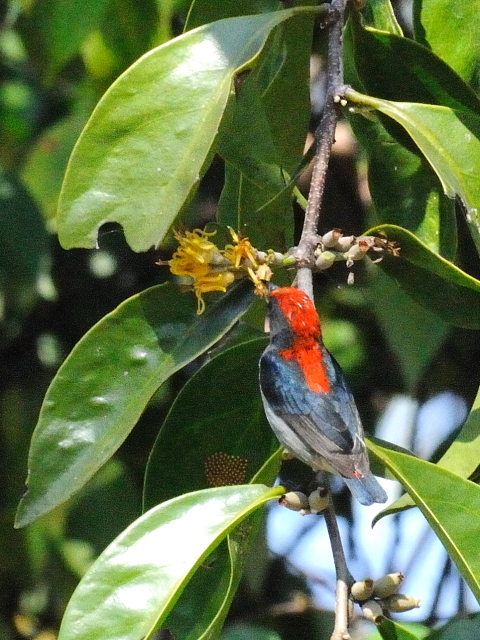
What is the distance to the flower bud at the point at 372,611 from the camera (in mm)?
1388

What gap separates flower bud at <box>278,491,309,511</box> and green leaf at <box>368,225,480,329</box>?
0.36 meters

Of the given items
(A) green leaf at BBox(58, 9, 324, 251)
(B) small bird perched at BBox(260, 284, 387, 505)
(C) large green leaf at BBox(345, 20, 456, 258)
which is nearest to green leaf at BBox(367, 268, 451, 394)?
(B) small bird perched at BBox(260, 284, 387, 505)

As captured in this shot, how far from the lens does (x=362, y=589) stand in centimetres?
136

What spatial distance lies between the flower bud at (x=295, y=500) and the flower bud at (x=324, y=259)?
33 centimetres

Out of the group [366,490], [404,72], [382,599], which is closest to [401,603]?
[382,599]

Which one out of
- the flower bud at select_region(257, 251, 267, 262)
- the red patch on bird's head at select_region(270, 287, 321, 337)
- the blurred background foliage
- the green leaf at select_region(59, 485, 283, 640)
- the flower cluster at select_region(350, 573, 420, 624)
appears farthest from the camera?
the blurred background foliage

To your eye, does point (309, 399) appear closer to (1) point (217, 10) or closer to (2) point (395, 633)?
(2) point (395, 633)

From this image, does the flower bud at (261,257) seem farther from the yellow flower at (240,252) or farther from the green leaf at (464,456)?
the green leaf at (464,456)

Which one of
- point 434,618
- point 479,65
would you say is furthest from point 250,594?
point 479,65

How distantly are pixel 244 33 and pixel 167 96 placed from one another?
0.15 metres

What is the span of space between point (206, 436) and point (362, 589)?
0.40 metres

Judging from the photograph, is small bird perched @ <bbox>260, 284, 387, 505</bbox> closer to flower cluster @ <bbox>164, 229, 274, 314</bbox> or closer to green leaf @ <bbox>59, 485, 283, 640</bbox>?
flower cluster @ <bbox>164, 229, 274, 314</bbox>

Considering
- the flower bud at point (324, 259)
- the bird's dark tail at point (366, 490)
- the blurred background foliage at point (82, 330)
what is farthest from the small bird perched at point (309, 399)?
the blurred background foliage at point (82, 330)

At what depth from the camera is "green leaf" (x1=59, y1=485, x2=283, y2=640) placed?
1269mm
